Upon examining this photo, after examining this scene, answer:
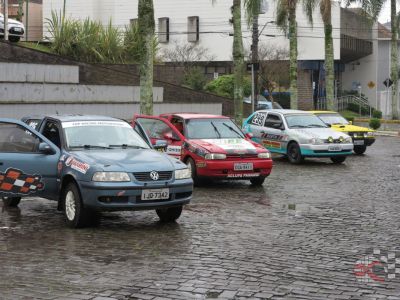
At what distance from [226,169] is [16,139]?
499 cm

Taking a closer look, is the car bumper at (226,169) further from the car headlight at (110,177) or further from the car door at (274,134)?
the car door at (274,134)

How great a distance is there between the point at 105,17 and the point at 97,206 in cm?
6424

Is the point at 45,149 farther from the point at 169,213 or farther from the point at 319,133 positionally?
the point at 319,133

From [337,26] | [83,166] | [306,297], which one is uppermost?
[337,26]

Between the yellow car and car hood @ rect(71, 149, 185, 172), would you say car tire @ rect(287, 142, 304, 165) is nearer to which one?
the yellow car

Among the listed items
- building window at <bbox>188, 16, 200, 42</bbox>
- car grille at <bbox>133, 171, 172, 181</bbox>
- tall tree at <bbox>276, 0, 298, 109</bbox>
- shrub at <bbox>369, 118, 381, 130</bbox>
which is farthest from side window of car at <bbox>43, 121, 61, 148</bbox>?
building window at <bbox>188, 16, 200, 42</bbox>

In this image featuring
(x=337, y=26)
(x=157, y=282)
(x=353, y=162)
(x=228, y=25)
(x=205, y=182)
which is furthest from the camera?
(x=228, y=25)

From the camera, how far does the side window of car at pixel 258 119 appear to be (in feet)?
70.5

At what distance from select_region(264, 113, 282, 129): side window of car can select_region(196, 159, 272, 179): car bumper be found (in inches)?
248

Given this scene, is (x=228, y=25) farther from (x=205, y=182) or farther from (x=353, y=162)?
(x=205, y=182)

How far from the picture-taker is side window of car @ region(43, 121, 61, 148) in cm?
1090

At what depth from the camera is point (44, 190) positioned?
10289 millimetres

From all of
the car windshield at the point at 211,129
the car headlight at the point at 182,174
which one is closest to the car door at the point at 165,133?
the car windshield at the point at 211,129

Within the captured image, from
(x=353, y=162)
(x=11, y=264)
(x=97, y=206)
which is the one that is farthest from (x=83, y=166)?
(x=353, y=162)
